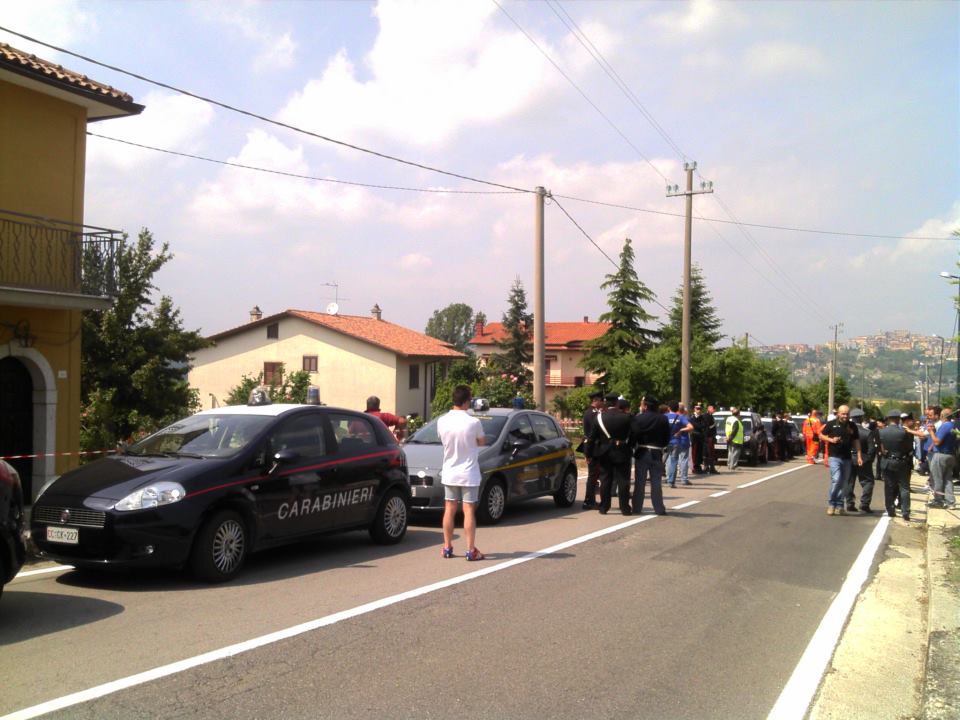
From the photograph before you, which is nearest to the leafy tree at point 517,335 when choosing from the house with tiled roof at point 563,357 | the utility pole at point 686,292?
the house with tiled roof at point 563,357

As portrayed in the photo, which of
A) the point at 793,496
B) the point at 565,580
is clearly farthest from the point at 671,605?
the point at 793,496

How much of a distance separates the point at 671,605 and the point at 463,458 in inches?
104

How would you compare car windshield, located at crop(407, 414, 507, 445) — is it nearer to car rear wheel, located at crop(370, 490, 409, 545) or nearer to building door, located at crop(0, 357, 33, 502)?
car rear wheel, located at crop(370, 490, 409, 545)

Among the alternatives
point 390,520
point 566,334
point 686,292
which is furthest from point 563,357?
point 390,520

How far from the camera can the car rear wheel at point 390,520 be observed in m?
9.86

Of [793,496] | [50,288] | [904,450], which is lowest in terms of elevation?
[793,496]

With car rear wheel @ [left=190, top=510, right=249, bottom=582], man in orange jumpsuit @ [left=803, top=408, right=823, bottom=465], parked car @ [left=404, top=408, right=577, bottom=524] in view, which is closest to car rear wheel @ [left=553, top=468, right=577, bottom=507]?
parked car @ [left=404, top=408, right=577, bottom=524]

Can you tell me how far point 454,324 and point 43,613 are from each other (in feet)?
390

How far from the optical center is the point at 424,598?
7.32m

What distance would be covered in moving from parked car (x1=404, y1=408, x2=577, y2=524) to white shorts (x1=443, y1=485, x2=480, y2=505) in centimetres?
221

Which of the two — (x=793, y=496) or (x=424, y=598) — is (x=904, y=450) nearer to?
(x=793, y=496)

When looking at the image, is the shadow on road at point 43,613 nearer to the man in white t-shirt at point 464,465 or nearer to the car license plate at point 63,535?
the car license plate at point 63,535

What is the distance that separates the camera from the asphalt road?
4953mm

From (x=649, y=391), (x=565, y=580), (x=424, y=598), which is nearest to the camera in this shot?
(x=424, y=598)
